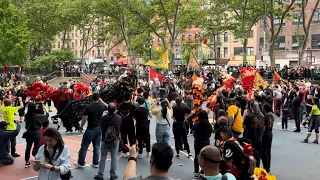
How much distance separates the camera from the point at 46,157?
5.79 metres

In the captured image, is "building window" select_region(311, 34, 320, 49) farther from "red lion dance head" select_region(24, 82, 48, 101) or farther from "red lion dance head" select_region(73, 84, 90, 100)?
"red lion dance head" select_region(24, 82, 48, 101)

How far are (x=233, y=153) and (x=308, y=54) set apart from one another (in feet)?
117

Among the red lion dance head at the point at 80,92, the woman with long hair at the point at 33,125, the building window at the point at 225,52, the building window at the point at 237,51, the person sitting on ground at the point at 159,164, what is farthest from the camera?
the building window at the point at 225,52

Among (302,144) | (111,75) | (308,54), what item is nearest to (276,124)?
(302,144)

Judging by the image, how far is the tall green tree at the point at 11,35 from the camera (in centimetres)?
3556

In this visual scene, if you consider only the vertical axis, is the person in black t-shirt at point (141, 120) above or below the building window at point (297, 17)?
below

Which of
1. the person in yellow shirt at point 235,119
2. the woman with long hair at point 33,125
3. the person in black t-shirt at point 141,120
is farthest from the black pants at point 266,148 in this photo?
the woman with long hair at point 33,125

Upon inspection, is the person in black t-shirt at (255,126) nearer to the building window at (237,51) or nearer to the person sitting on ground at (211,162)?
the person sitting on ground at (211,162)

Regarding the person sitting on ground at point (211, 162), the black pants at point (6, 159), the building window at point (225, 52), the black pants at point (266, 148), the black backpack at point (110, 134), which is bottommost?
the black pants at point (6, 159)

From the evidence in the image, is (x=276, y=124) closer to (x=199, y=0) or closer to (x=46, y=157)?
(x=46, y=157)

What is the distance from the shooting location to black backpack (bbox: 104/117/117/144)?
8938 mm

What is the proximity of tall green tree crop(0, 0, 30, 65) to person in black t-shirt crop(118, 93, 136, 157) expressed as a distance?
27.8 metres

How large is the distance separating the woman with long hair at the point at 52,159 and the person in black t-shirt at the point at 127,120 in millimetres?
4920

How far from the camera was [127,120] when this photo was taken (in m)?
11.0
